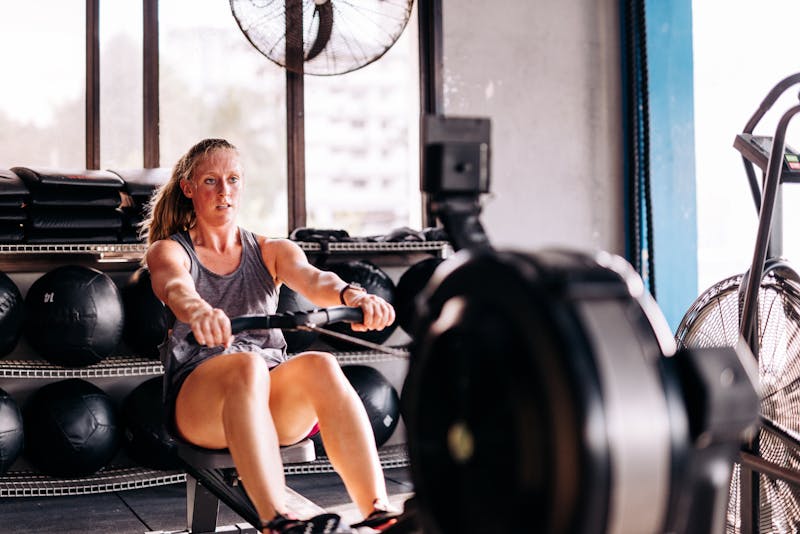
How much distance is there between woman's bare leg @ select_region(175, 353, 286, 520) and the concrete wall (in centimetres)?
260

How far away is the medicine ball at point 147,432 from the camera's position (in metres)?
3.57

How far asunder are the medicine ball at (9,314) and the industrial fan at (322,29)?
1.40 meters

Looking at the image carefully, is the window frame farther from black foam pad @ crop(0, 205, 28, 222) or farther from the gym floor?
the gym floor

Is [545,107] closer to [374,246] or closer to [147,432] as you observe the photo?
[374,246]

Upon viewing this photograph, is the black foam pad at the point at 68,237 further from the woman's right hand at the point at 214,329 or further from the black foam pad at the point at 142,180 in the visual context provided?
the woman's right hand at the point at 214,329

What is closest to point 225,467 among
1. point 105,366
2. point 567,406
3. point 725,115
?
point 567,406

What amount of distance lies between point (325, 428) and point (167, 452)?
1645 mm

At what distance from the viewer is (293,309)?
374cm

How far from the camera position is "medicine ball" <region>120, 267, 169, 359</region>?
3.61 meters

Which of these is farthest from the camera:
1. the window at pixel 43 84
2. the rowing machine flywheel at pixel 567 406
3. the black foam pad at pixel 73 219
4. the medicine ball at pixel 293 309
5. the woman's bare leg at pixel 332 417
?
the window at pixel 43 84

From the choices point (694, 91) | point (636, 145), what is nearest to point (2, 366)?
point (636, 145)

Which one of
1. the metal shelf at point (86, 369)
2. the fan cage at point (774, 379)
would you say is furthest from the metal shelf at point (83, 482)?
the fan cage at point (774, 379)

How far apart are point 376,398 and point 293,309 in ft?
1.77

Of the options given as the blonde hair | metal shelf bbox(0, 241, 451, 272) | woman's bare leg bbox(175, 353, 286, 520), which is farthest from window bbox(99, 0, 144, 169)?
woman's bare leg bbox(175, 353, 286, 520)
